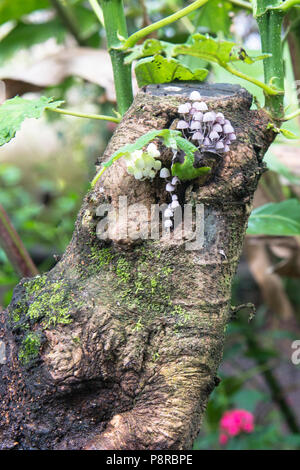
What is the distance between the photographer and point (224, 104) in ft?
2.03

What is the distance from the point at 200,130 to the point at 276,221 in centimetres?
54

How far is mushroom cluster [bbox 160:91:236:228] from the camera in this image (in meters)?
0.58

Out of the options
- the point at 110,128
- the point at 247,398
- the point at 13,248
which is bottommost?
the point at 247,398

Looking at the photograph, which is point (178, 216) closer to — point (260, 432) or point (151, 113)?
point (151, 113)

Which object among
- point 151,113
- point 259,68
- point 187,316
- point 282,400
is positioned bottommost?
point 282,400

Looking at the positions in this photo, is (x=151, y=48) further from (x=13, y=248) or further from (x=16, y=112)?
(x=13, y=248)

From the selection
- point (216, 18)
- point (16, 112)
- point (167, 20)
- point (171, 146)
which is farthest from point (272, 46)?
point (216, 18)

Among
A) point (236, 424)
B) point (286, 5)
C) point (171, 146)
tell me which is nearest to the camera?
point (171, 146)

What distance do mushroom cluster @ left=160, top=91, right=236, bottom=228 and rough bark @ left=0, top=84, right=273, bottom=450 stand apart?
0.06 feet

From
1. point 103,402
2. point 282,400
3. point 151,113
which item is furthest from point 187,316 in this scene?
point 282,400

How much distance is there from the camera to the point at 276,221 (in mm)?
1060

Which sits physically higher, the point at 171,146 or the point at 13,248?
the point at 171,146

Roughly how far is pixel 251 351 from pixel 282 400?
226 millimetres

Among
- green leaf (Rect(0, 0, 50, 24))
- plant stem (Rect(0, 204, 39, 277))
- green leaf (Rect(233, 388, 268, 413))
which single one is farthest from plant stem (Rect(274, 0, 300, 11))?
green leaf (Rect(233, 388, 268, 413))
